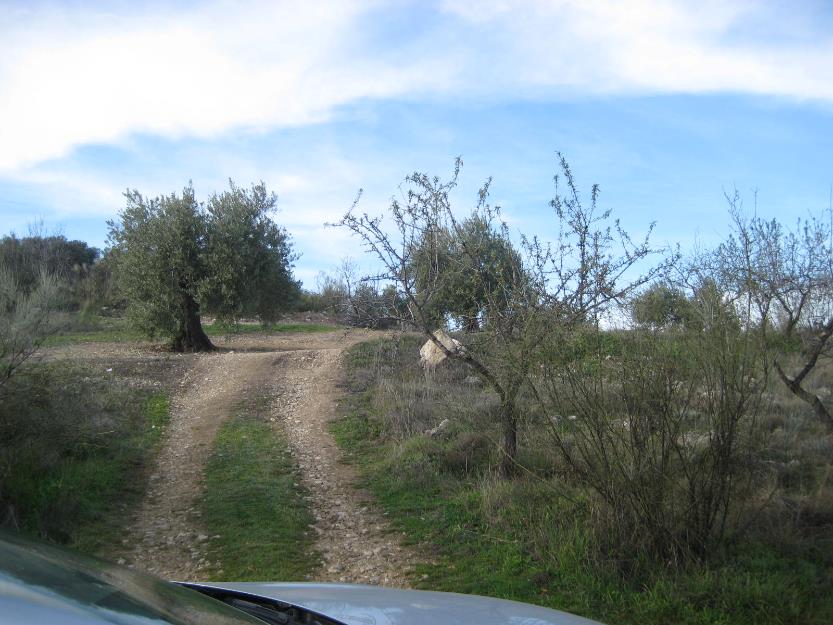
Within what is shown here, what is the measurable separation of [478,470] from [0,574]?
7.56m

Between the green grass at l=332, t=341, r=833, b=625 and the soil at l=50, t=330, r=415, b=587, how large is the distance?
0.42m

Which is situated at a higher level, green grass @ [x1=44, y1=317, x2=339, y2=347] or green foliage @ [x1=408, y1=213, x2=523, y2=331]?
green foliage @ [x1=408, y1=213, x2=523, y2=331]

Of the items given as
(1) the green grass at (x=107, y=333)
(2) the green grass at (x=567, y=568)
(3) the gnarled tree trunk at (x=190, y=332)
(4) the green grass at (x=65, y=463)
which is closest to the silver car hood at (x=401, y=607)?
(2) the green grass at (x=567, y=568)

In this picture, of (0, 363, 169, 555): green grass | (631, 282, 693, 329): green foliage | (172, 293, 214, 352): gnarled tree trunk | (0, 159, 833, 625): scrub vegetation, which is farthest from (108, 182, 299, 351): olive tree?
(631, 282, 693, 329): green foliage

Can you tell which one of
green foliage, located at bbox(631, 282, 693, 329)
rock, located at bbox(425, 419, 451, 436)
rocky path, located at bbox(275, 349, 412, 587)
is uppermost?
green foliage, located at bbox(631, 282, 693, 329)

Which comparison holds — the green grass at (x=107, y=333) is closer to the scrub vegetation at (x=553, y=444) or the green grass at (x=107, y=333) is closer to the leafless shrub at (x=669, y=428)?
the scrub vegetation at (x=553, y=444)

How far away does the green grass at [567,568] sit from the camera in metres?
5.11

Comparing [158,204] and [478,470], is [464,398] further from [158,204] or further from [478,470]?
[158,204]

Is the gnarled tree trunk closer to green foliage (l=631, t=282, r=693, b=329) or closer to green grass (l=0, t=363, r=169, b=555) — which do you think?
green grass (l=0, t=363, r=169, b=555)

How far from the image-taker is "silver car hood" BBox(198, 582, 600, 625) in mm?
2631

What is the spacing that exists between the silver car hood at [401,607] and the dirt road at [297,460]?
307 cm

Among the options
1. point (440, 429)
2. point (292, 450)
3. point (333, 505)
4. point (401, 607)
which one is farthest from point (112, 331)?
point (401, 607)

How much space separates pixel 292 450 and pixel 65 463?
3197 mm

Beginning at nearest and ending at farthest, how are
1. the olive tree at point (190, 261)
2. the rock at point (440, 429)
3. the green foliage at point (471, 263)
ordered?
the green foliage at point (471, 263), the rock at point (440, 429), the olive tree at point (190, 261)
